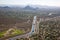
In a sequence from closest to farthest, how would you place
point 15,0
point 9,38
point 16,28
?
1. point 9,38
2. point 16,28
3. point 15,0

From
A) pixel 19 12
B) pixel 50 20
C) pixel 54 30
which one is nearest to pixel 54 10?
pixel 50 20

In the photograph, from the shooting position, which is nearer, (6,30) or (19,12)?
(6,30)

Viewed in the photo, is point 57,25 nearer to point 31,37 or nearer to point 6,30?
point 31,37

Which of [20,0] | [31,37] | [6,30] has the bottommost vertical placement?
[31,37]

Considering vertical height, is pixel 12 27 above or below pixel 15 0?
below

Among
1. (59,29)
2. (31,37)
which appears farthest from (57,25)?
(31,37)

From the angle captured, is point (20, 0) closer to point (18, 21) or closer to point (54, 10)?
point (18, 21)

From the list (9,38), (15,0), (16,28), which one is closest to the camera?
(9,38)

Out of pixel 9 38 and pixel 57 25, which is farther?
pixel 57 25

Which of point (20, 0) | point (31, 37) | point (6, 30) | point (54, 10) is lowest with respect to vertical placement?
point (31, 37)
